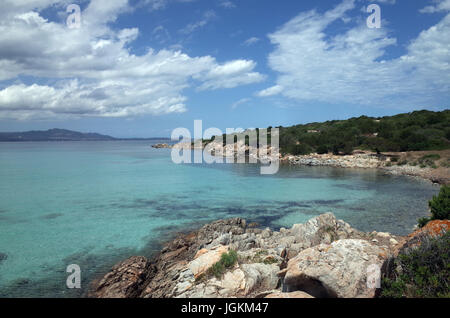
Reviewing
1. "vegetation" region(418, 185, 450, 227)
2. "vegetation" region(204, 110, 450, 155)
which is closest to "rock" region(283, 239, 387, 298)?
"vegetation" region(418, 185, 450, 227)

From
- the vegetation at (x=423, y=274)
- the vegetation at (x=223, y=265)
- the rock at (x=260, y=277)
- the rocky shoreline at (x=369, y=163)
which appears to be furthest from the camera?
the rocky shoreline at (x=369, y=163)

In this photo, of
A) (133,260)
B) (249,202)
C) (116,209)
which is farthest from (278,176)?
(133,260)

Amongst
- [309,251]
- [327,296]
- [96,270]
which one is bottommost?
[96,270]

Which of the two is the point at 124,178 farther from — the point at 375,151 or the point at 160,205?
the point at 375,151

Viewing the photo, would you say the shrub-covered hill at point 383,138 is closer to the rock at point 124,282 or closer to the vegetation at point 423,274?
the vegetation at point 423,274

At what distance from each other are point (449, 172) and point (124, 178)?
38.2 meters

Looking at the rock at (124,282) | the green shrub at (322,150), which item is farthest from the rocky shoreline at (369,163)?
the rock at (124,282)

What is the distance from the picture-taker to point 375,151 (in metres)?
47.5

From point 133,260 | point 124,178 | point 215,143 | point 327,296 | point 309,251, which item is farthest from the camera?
point 215,143

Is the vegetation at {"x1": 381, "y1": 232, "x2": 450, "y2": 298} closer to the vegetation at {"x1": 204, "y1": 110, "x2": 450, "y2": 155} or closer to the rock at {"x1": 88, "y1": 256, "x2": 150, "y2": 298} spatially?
the rock at {"x1": 88, "y1": 256, "x2": 150, "y2": 298}

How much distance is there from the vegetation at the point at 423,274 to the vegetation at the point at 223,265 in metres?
3.78

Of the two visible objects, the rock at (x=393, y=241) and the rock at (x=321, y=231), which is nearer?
the rock at (x=393, y=241)

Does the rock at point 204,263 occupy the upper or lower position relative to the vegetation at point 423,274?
lower

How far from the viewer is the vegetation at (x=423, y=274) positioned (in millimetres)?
5660
